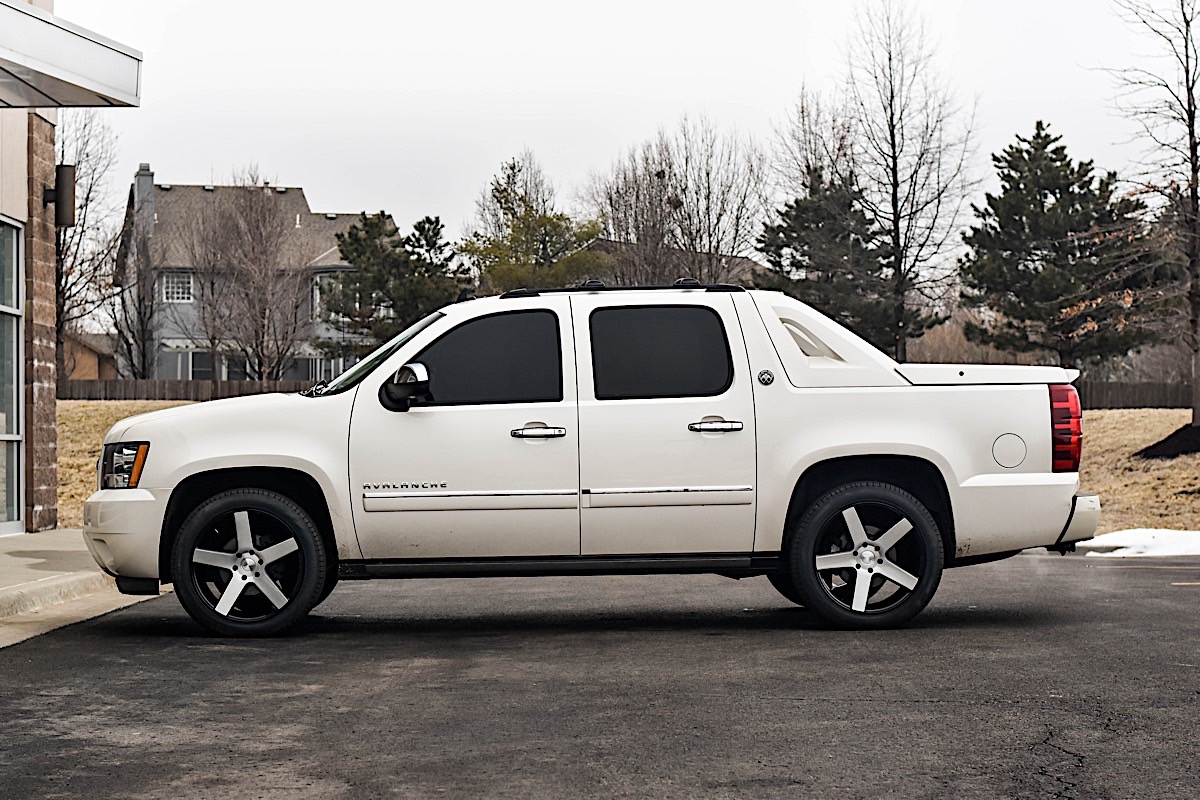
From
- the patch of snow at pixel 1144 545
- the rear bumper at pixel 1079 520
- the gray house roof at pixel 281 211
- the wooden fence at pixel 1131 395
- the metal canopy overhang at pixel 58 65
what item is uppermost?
the gray house roof at pixel 281 211

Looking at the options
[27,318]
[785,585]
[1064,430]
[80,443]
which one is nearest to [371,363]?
[785,585]

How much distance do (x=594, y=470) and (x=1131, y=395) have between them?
39.7 m

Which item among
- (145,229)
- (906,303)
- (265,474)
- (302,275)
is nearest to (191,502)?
(265,474)

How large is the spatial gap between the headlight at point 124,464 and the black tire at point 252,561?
412 mm

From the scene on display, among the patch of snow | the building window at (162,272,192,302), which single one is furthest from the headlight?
the building window at (162,272,192,302)

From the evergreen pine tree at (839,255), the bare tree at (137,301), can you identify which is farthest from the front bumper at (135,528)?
the bare tree at (137,301)

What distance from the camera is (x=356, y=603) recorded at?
1108 cm

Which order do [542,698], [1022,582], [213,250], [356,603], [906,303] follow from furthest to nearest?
Result: [213,250] → [906,303] → [1022,582] → [356,603] → [542,698]

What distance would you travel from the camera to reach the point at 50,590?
10.9 metres

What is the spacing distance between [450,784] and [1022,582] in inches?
317

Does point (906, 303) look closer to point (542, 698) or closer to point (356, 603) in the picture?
point (356, 603)

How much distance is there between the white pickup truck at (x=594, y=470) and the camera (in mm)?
8844

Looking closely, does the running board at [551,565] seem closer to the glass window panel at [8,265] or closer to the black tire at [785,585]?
the black tire at [785,585]

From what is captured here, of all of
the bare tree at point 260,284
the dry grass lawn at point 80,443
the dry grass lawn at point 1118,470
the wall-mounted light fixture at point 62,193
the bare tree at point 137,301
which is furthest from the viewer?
the bare tree at point 137,301
